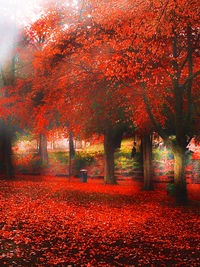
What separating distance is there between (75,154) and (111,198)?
48.5ft

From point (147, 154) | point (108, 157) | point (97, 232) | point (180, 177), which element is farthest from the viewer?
point (108, 157)

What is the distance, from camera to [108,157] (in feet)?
70.1

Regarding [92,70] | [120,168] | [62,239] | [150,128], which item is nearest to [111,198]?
[150,128]

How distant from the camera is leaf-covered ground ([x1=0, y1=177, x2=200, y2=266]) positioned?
6812 mm

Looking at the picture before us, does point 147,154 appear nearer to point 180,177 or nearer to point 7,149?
point 180,177

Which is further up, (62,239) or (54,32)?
(54,32)

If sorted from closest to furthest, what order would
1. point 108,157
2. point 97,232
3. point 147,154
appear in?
1. point 97,232
2. point 147,154
3. point 108,157

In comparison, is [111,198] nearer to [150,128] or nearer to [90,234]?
[150,128]

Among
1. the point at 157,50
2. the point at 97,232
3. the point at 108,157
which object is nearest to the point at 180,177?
the point at 157,50

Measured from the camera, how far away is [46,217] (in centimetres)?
1104

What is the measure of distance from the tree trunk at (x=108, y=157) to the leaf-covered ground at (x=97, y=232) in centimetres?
592

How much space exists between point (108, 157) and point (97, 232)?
12.3 meters

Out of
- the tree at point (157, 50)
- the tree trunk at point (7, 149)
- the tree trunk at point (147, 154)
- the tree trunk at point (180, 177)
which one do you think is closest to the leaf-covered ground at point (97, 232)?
the tree trunk at point (180, 177)

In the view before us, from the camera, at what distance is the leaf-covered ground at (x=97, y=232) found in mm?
6812
